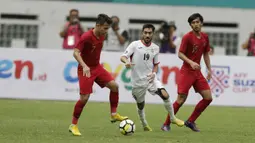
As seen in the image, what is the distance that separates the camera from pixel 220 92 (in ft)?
82.0

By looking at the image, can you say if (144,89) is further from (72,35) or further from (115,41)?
(115,41)

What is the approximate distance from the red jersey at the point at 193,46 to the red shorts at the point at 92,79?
1.72 m

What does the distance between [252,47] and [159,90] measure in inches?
429

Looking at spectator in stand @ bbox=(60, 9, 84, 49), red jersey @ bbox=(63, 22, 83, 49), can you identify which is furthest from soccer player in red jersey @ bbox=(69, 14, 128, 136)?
spectator in stand @ bbox=(60, 9, 84, 49)

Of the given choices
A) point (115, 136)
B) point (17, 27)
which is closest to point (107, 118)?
point (115, 136)

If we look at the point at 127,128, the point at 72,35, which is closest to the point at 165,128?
the point at 127,128

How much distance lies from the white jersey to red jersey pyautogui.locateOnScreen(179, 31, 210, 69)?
0.55m

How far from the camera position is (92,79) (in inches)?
618

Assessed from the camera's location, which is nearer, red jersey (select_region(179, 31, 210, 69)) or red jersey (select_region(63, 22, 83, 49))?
red jersey (select_region(179, 31, 210, 69))

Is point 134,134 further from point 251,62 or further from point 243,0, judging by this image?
point 243,0

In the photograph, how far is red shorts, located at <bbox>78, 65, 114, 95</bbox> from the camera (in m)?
15.5

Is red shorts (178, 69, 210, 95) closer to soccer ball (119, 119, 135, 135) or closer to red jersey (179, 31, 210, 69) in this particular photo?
red jersey (179, 31, 210, 69)

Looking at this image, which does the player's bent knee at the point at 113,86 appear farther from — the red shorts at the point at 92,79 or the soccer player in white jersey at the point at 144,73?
the soccer player in white jersey at the point at 144,73

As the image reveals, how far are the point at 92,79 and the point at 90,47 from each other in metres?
0.57
